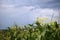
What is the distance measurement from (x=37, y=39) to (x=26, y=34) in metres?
0.47

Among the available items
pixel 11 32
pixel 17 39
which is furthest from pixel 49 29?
pixel 11 32

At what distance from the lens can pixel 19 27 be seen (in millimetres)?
3512

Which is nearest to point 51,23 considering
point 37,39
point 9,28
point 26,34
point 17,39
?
point 37,39

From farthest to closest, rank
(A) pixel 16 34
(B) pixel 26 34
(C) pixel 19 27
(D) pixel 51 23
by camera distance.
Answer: (C) pixel 19 27 < (A) pixel 16 34 < (B) pixel 26 34 < (D) pixel 51 23

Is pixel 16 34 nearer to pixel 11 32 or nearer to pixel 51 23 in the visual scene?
pixel 11 32

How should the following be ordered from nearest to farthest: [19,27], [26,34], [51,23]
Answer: [51,23] < [26,34] < [19,27]

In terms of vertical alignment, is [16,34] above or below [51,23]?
below

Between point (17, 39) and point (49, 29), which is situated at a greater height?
point (49, 29)

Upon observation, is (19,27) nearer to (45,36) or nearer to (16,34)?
(16,34)

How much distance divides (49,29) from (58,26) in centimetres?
14

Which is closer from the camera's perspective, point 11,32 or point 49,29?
point 49,29

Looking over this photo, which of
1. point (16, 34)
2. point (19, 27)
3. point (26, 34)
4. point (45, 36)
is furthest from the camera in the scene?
→ point (19, 27)

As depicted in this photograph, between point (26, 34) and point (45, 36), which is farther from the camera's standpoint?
point (26, 34)

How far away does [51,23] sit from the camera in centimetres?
268
